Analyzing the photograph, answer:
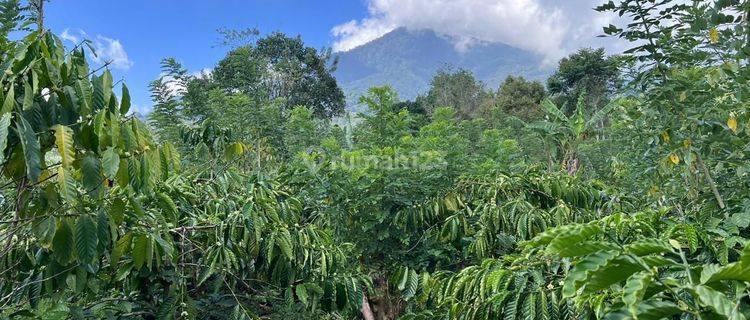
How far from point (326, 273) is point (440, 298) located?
648 millimetres

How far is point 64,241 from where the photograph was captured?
1.58 metres

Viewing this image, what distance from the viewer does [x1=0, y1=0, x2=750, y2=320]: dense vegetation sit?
132cm

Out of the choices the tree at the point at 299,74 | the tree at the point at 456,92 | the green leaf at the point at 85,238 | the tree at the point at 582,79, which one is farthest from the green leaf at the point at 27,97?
the tree at the point at 456,92

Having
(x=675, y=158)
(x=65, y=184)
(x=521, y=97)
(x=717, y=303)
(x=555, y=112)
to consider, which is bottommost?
(x=717, y=303)

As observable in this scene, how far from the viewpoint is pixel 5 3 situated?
11.3 feet

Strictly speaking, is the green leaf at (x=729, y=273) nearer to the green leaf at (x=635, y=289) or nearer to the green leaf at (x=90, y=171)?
the green leaf at (x=635, y=289)

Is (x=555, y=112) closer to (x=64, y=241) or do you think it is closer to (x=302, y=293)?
(x=302, y=293)

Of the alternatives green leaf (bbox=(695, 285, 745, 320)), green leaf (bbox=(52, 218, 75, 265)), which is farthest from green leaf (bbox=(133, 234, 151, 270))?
green leaf (bbox=(695, 285, 745, 320))

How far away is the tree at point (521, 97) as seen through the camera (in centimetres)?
1934

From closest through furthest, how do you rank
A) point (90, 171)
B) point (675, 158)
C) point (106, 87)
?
point (90, 171) < point (106, 87) < point (675, 158)

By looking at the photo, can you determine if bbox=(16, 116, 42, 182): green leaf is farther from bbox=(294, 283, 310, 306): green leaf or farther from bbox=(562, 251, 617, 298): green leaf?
bbox=(294, 283, 310, 306): green leaf

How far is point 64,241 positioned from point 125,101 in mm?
483

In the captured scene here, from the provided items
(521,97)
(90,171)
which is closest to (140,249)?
(90,171)

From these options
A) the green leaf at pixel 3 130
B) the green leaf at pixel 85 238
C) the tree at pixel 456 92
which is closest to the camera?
the green leaf at pixel 3 130
